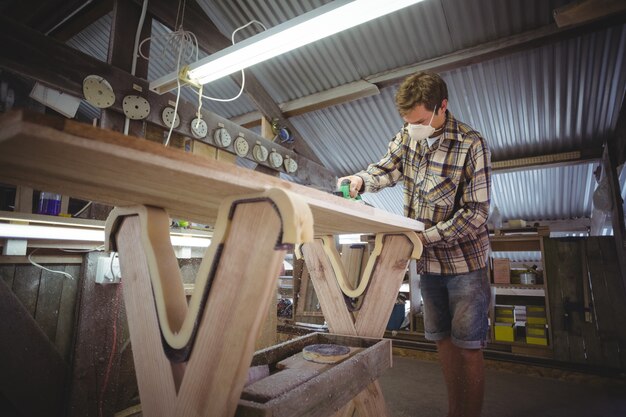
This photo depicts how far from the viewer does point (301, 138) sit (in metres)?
6.32

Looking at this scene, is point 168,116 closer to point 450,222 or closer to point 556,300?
point 450,222

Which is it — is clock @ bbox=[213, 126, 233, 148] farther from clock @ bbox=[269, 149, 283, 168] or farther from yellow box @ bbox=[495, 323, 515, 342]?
yellow box @ bbox=[495, 323, 515, 342]

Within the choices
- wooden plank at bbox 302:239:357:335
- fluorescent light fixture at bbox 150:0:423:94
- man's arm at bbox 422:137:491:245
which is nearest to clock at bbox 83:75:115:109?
fluorescent light fixture at bbox 150:0:423:94

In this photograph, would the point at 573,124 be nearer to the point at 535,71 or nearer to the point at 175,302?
the point at 535,71

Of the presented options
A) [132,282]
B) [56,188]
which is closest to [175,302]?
[132,282]

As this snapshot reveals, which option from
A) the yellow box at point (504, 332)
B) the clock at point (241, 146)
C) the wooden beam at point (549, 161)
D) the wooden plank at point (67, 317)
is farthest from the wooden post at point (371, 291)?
the wooden beam at point (549, 161)

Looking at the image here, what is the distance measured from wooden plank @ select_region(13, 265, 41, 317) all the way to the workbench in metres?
2.59

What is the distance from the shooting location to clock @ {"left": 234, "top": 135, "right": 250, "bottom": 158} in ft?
15.9

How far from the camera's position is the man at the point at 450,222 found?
1798 millimetres

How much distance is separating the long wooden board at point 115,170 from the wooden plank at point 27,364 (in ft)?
8.97

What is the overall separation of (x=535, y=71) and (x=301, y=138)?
3758 mm

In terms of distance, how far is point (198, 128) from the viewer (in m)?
4.29

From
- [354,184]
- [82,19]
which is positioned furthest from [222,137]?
[354,184]

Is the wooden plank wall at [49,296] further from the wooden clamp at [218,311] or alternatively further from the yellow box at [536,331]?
the yellow box at [536,331]
